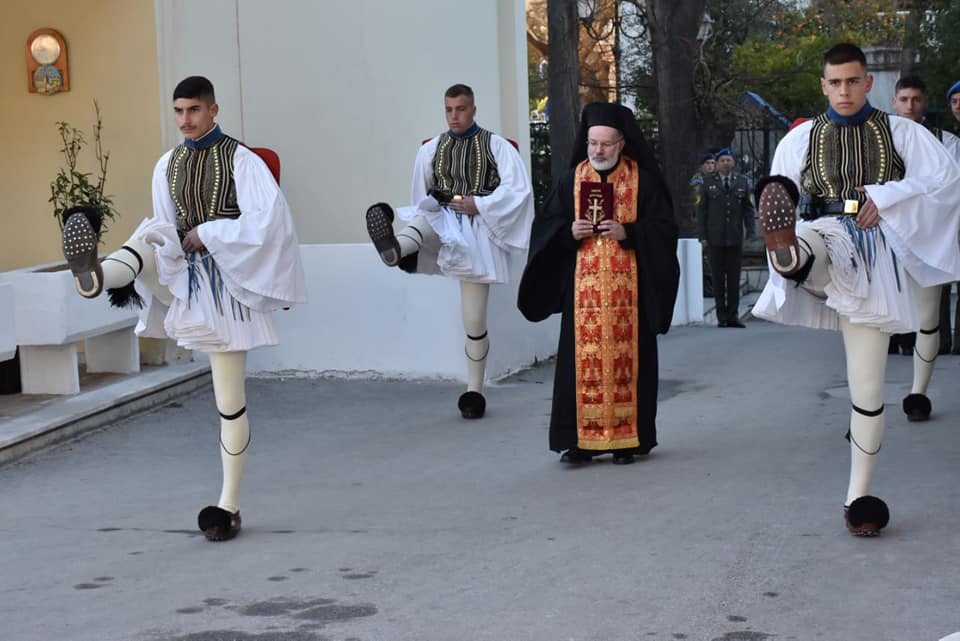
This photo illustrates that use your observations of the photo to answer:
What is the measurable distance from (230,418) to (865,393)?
2737 mm

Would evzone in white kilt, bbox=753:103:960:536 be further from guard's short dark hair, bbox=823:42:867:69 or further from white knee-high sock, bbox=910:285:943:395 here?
white knee-high sock, bbox=910:285:943:395

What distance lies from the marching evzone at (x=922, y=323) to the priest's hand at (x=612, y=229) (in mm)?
1920

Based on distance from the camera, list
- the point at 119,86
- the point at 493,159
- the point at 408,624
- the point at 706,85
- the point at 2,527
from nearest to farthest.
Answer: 1. the point at 408,624
2. the point at 2,527
3. the point at 493,159
4. the point at 119,86
5. the point at 706,85

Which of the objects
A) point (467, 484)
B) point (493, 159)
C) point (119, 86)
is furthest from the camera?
point (119, 86)

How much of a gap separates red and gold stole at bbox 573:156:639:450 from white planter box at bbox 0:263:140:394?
355 cm

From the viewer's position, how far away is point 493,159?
Answer: 930cm

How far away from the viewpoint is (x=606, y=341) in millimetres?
7785

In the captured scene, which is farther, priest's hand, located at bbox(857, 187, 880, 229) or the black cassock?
the black cassock

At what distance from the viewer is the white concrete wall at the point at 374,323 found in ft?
35.8

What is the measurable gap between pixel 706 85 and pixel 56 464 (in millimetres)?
14926

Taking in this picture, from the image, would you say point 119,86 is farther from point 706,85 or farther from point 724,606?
point 706,85

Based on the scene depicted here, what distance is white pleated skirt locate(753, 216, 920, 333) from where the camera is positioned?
19.4 ft

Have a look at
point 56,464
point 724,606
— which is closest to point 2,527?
point 56,464

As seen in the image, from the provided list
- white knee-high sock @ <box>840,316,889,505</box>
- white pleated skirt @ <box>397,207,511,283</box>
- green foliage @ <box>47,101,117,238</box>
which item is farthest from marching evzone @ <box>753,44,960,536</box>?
green foliage @ <box>47,101,117,238</box>
